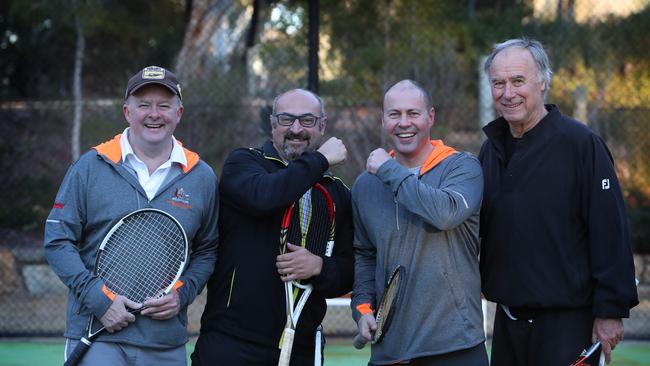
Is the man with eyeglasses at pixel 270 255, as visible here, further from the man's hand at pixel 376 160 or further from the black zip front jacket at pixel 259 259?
the man's hand at pixel 376 160

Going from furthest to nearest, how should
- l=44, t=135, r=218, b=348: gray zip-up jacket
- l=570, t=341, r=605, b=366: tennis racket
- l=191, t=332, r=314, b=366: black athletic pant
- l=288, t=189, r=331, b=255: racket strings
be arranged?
l=288, t=189, r=331, b=255: racket strings → l=191, t=332, r=314, b=366: black athletic pant → l=44, t=135, r=218, b=348: gray zip-up jacket → l=570, t=341, r=605, b=366: tennis racket

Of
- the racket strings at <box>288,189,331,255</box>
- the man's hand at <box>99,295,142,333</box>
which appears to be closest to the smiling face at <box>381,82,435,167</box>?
the racket strings at <box>288,189,331,255</box>

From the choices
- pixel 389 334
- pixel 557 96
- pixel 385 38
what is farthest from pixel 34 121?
pixel 389 334

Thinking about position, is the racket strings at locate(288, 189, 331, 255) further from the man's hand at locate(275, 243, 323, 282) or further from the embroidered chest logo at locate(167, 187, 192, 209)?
the embroidered chest logo at locate(167, 187, 192, 209)

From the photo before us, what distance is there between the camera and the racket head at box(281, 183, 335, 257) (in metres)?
4.00

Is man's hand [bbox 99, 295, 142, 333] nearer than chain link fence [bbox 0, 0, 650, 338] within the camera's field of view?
Yes

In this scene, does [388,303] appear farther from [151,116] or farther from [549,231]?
[151,116]

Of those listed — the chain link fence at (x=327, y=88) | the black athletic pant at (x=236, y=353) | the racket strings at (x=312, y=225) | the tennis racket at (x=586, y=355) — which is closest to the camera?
the tennis racket at (x=586, y=355)

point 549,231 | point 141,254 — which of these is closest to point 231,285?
point 141,254

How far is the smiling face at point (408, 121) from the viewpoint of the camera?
12.7 ft

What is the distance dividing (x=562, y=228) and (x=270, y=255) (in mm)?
1243

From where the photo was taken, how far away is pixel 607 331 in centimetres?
374

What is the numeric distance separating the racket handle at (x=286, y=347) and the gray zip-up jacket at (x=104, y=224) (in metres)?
0.46

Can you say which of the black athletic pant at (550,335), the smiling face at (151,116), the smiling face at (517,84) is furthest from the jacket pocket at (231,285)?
the smiling face at (517,84)
